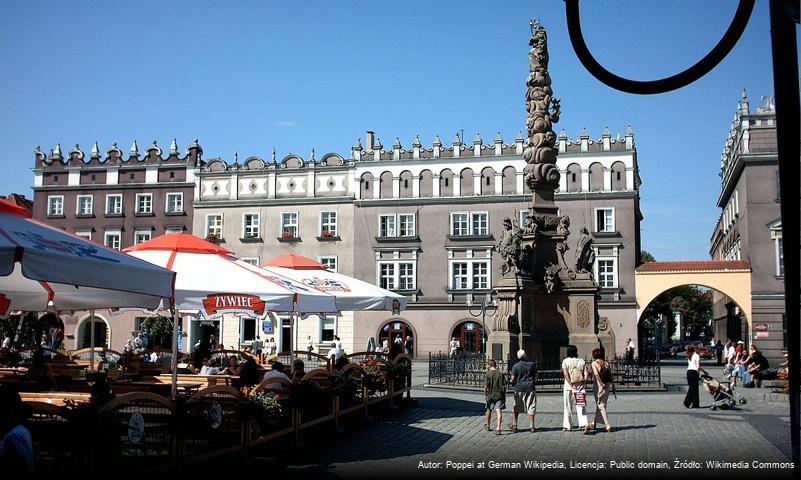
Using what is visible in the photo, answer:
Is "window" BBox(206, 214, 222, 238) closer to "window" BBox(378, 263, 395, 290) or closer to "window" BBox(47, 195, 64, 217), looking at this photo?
"window" BBox(47, 195, 64, 217)

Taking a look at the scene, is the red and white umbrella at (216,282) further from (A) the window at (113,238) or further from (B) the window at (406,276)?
(A) the window at (113,238)

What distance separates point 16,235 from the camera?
8.29m

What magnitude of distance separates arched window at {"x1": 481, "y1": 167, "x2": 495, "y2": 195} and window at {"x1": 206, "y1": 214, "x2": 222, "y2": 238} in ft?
62.3

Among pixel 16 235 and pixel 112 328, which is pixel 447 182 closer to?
pixel 112 328

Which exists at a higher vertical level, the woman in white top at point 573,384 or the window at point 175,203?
the window at point 175,203

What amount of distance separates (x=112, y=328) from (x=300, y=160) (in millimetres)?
17942

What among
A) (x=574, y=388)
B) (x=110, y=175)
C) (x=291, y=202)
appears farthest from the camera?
(x=110, y=175)

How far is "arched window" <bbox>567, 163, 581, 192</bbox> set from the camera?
5103cm

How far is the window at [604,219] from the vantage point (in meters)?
50.1

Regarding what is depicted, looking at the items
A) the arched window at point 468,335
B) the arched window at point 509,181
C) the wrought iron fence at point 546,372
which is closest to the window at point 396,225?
the arched window at point 509,181

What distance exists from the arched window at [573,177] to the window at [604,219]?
2.01 meters

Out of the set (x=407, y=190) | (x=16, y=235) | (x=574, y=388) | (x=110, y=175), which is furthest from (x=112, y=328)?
(x=16, y=235)

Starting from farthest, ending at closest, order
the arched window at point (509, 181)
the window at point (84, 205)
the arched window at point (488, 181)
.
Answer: the window at point (84, 205) < the arched window at point (488, 181) < the arched window at point (509, 181)

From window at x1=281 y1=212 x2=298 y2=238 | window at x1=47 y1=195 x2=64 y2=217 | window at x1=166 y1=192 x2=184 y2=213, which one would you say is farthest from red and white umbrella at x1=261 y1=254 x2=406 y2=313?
window at x1=47 y1=195 x2=64 y2=217
